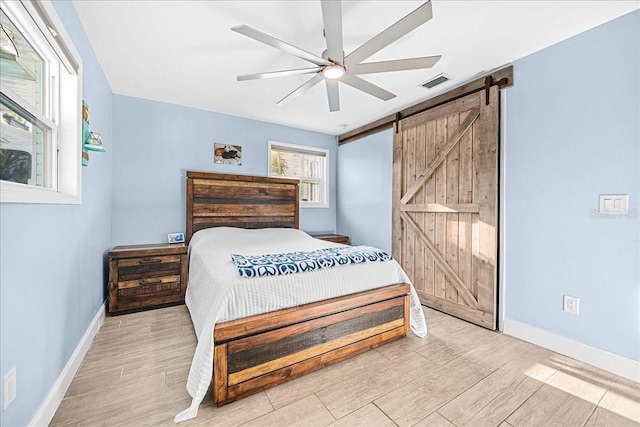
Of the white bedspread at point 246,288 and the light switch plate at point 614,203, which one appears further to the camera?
the light switch plate at point 614,203

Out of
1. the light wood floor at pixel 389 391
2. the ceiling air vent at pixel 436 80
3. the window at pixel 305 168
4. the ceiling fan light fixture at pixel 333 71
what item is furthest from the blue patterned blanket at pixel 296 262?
the window at pixel 305 168

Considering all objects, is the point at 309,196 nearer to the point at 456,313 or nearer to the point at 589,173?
the point at 456,313

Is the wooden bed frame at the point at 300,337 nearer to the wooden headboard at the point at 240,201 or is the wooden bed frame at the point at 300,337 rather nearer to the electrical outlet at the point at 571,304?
the electrical outlet at the point at 571,304

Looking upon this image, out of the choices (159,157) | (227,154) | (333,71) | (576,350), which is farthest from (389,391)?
(159,157)

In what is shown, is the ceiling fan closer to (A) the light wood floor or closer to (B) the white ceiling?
(B) the white ceiling

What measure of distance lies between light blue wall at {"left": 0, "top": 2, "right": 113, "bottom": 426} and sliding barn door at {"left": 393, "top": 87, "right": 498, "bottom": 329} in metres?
3.27

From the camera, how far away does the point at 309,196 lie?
15.7 feet

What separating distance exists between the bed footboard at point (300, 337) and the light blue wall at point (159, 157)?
250 cm

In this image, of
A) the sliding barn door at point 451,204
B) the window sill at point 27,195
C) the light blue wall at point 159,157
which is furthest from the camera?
the light blue wall at point 159,157

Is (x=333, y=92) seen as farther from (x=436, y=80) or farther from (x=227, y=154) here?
(x=227, y=154)

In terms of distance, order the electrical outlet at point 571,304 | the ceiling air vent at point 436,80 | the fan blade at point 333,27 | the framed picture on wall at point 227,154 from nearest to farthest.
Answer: the fan blade at point 333,27, the electrical outlet at point 571,304, the ceiling air vent at point 436,80, the framed picture on wall at point 227,154

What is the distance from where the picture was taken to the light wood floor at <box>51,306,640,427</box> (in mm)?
1461

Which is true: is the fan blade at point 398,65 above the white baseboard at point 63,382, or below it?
above

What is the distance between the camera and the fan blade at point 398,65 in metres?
1.86
